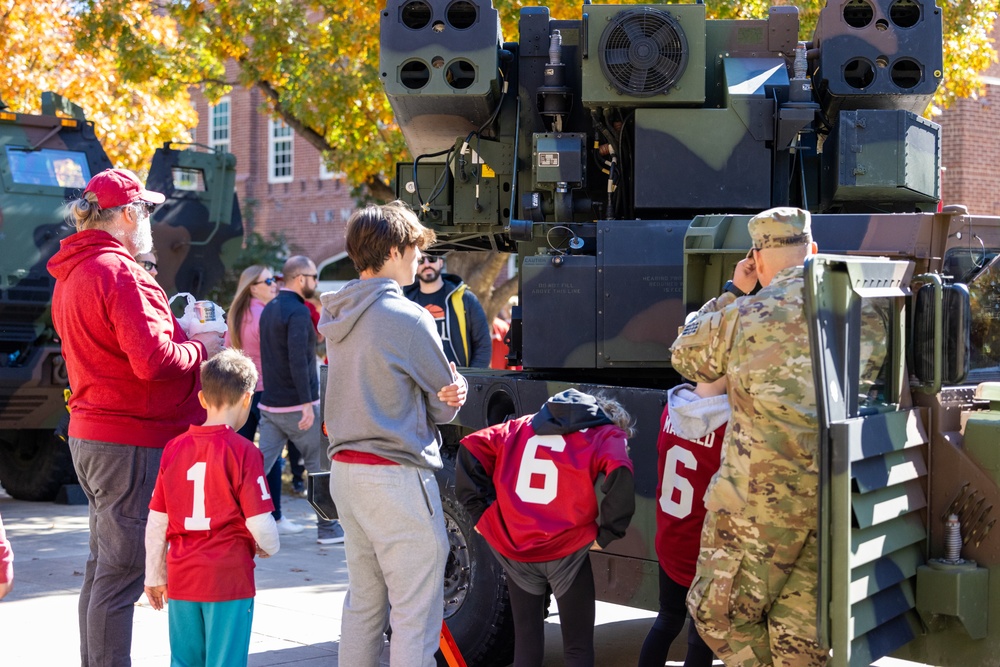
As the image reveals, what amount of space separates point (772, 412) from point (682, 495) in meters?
0.76

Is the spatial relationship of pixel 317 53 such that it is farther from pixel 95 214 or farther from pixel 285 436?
pixel 95 214

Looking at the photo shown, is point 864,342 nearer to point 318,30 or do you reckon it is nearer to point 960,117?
point 318,30

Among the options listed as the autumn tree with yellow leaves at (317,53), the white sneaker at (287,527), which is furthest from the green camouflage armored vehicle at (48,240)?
the white sneaker at (287,527)

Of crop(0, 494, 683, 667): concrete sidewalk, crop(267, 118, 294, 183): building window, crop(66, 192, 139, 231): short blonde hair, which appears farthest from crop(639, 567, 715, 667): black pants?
crop(267, 118, 294, 183): building window

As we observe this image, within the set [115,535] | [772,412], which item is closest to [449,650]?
[115,535]

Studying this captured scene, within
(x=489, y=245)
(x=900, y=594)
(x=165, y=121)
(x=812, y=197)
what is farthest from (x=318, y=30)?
(x=900, y=594)

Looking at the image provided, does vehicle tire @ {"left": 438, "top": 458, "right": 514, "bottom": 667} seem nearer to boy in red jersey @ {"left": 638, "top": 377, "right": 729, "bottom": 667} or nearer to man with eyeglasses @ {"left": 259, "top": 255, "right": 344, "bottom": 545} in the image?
boy in red jersey @ {"left": 638, "top": 377, "right": 729, "bottom": 667}

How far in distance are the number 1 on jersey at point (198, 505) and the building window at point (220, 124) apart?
26908 millimetres

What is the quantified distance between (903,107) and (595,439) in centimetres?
282

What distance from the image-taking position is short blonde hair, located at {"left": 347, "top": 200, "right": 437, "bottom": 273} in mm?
4273

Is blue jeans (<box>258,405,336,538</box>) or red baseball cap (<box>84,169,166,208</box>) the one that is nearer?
red baseball cap (<box>84,169,166,208</box>)

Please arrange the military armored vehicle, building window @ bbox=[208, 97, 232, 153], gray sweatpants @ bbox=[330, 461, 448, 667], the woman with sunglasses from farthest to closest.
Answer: building window @ bbox=[208, 97, 232, 153]
the woman with sunglasses
gray sweatpants @ bbox=[330, 461, 448, 667]
the military armored vehicle

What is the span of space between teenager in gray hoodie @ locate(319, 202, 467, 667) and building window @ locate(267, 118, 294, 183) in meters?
25.6

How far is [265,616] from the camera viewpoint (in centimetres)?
684
